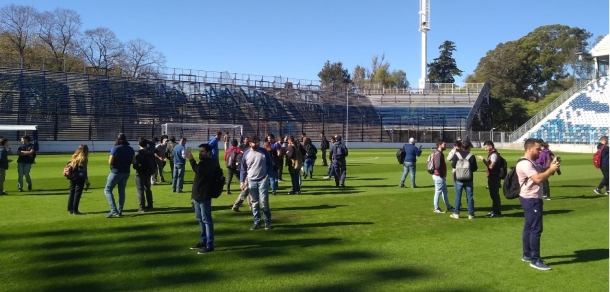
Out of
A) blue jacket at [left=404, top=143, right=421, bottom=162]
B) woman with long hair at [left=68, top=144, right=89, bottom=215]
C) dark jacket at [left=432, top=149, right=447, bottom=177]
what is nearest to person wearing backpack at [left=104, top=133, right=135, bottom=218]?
woman with long hair at [left=68, top=144, right=89, bottom=215]

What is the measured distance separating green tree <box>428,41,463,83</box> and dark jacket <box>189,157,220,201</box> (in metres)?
92.2

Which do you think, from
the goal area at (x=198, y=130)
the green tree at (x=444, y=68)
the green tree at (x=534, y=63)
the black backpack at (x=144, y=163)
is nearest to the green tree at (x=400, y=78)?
the green tree at (x=444, y=68)

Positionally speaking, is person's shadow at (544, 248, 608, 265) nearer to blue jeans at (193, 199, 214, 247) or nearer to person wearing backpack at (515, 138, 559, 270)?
person wearing backpack at (515, 138, 559, 270)

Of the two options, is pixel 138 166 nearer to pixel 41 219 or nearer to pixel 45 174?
pixel 41 219

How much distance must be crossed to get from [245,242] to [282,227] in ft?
4.56

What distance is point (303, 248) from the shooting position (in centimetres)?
773

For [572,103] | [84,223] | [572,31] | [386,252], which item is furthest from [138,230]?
[572,31]

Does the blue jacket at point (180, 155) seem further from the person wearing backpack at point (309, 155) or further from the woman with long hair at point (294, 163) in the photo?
the person wearing backpack at point (309, 155)

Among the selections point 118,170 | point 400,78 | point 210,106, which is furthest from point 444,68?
point 118,170

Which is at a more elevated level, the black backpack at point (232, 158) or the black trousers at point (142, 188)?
the black backpack at point (232, 158)

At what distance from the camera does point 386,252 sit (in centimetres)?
745

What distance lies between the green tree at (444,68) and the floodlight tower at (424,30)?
1957 centimetres

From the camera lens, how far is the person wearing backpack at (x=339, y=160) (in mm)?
15594

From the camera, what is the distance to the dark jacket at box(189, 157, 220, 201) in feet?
23.7
